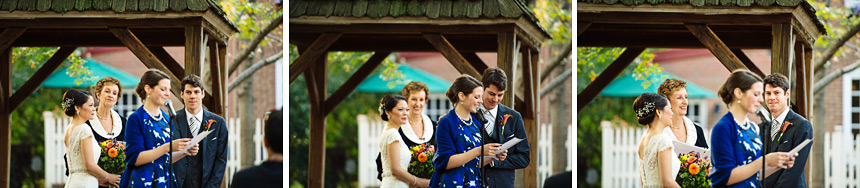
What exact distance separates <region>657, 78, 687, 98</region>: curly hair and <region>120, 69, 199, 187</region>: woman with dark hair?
2.41 m

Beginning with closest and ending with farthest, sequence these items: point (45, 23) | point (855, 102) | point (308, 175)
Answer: point (855, 102), point (45, 23), point (308, 175)

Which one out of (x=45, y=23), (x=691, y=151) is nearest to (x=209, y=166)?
(x=45, y=23)

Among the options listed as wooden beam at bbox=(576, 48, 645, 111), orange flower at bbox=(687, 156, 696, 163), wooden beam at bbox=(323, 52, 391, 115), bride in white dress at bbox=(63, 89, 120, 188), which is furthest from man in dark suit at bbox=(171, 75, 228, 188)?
orange flower at bbox=(687, 156, 696, 163)

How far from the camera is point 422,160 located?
14.7 ft

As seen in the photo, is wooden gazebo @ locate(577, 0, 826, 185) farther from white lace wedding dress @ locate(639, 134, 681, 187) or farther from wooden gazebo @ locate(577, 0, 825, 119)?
white lace wedding dress @ locate(639, 134, 681, 187)

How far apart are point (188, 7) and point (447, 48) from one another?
1.36 m

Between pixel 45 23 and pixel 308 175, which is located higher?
pixel 45 23

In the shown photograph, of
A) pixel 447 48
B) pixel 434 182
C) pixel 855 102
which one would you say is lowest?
pixel 434 182

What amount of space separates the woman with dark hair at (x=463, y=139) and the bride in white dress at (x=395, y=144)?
0.20 metres

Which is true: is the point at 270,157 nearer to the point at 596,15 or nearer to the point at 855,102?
the point at 596,15

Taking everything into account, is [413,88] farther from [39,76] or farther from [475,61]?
[39,76]

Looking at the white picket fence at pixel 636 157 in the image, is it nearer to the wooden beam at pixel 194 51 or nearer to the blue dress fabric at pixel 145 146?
the wooden beam at pixel 194 51

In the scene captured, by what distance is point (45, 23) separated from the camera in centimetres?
444

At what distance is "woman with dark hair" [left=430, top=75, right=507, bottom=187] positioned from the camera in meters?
4.39
